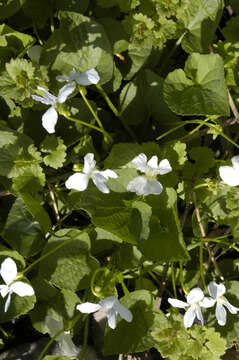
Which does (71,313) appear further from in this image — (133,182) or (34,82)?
(34,82)

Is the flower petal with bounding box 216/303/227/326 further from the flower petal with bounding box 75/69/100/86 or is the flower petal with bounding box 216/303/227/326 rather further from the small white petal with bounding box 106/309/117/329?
the flower petal with bounding box 75/69/100/86

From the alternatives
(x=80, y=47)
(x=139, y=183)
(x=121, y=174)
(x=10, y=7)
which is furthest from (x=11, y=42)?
(x=139, y=183)

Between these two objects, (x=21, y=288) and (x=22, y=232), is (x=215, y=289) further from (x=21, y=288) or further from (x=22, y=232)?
(x=22, y=232)

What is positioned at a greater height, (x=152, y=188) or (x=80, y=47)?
(x=80, y=47)

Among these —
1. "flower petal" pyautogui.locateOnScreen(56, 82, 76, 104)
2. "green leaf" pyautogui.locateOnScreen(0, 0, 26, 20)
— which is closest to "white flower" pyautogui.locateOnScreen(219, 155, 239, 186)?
"flower petal" pyautogui.locateOnScreen(56, 82, 76, 104)

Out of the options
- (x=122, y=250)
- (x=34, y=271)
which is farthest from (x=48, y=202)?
(x=122, y=250)
